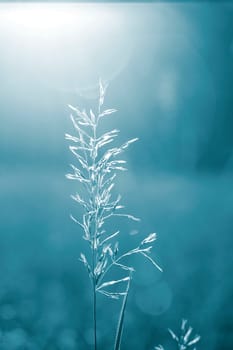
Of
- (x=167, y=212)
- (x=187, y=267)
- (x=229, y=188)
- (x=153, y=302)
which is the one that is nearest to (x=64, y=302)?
(x=153, y=302)

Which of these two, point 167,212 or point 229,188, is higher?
point 229,188

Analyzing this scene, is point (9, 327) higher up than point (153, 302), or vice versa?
point (153, 302)

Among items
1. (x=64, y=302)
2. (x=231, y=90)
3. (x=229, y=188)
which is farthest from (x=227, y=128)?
(x=64, y=302)

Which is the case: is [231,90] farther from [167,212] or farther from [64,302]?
[64,302]

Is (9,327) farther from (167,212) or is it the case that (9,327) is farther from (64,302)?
(167,212)

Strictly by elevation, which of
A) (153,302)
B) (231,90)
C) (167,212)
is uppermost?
(231,90)

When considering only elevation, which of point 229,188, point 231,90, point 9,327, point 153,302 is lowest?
point 9,327

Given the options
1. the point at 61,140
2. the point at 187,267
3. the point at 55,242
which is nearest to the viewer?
the point at 187,267

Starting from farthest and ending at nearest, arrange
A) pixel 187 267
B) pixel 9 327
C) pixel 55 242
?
pixel 55 242 < pixel 187 267 < pixel 9 327

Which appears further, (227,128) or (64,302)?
(227,128)
